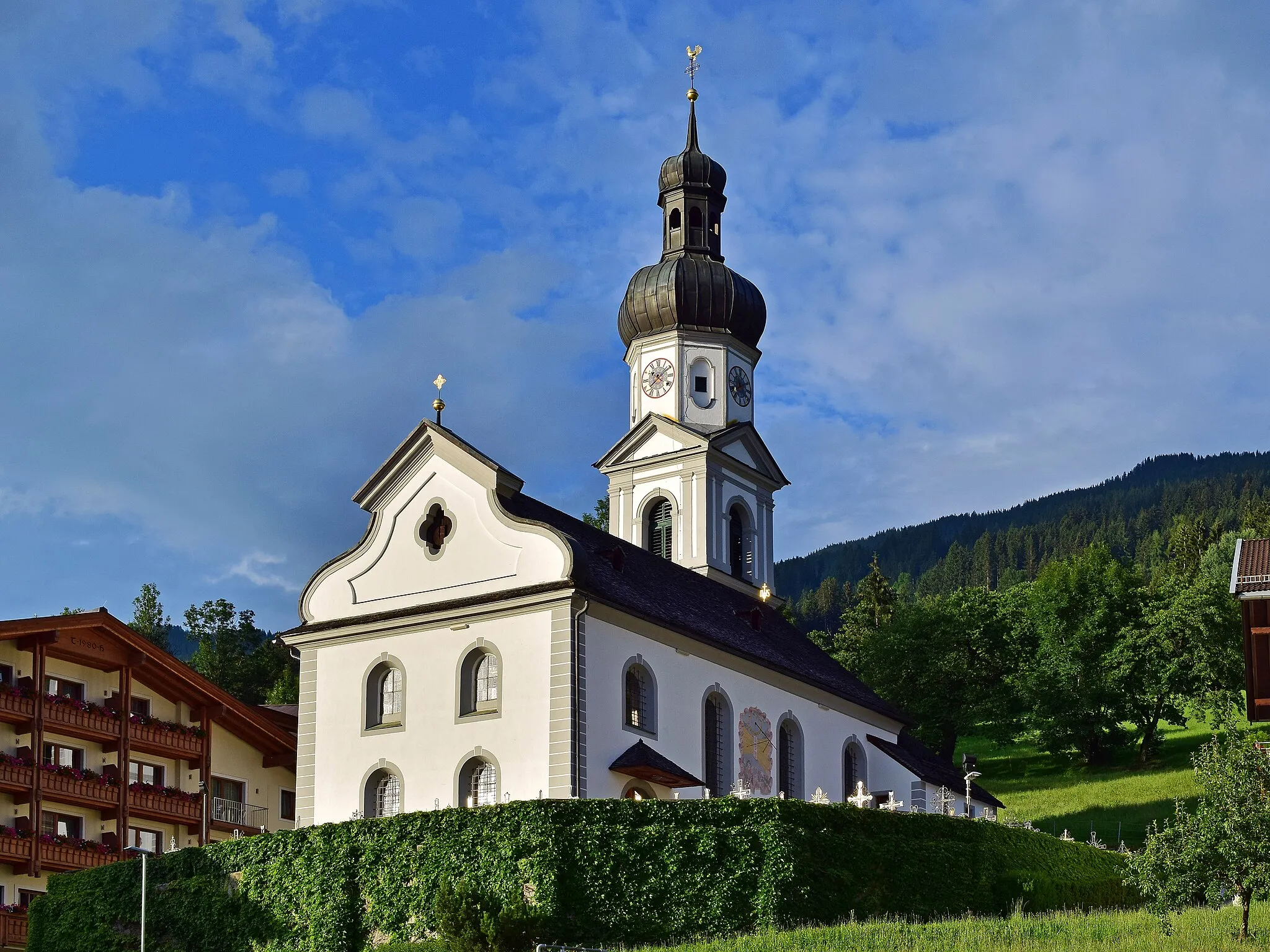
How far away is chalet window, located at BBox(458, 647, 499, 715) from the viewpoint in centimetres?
4741

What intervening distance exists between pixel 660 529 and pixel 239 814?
18.3 meters

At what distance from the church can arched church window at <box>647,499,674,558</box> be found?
748 cm

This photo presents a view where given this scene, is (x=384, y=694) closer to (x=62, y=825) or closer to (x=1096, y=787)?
(x=62, y=825)

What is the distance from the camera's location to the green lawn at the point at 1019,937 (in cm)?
3291

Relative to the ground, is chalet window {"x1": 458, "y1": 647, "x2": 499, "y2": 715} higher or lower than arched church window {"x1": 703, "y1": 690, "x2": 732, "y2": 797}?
higher

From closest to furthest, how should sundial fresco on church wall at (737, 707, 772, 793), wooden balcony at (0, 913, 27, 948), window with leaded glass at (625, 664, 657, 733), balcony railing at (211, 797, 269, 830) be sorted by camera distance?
window with leaded glass at (625, 664, 657, 733) → wooden balcony at (0, 913, 27, 948) → sundial fresco on church wall at (737, 707, 772, 793) → balcony railing at (211, 797, 269, 830)

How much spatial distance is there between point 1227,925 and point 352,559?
25479 mm

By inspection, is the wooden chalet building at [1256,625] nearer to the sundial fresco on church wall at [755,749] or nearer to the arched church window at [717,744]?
the sundial fresco on church wall at [755,749]

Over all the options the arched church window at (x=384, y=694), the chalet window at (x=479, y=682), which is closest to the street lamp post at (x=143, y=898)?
the arched church window at (x=384, y=694)

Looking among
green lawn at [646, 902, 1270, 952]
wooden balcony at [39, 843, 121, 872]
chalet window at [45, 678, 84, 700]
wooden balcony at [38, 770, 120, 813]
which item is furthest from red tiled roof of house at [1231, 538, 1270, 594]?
chalet window at [45, 678, 84, 700]

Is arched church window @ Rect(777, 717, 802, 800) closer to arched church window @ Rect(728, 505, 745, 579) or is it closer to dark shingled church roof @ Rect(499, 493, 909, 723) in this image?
dark shingled church roof @ Rect(499, 493, 909, 723)

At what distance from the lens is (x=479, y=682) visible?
4784 cm

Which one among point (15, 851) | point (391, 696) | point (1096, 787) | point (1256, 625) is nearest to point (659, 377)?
point (391, 696)

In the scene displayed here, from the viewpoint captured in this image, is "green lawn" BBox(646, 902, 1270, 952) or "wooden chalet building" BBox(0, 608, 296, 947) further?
"wooden chalet building" BBox(0, 608, 296, 947)
